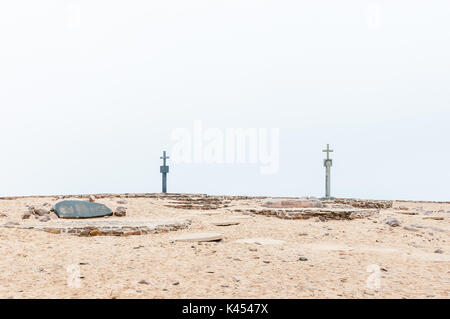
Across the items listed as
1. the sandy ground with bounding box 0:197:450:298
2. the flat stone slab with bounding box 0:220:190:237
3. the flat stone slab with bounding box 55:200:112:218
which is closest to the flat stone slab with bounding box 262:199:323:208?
the sandy ground with bounding box 0:197:450:298

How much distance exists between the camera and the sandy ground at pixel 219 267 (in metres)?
4.05

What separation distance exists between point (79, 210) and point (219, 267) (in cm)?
642

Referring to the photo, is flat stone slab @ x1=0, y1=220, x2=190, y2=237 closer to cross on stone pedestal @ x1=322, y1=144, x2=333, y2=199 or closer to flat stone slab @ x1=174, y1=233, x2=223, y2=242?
flat stone slab @ x1=174, y1=233, x2=223, y2=242

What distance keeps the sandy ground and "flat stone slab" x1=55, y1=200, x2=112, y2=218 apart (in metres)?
2.82

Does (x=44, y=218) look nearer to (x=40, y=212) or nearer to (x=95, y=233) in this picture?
(x=40, y=212)

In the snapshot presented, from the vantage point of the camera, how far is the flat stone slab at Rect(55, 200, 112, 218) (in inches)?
391

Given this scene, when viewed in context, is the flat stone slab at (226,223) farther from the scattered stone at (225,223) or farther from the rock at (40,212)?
the rock at (40,212)

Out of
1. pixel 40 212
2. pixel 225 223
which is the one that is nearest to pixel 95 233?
pixel 225 223

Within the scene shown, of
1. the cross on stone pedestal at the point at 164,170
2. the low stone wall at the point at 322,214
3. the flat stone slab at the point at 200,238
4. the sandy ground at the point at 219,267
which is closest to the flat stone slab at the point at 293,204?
the low stone wall at the point at 322,214

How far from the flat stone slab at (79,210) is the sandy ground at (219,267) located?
2821 millimetres
